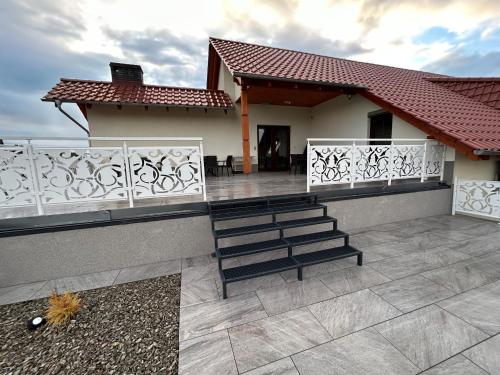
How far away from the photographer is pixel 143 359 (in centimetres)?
149

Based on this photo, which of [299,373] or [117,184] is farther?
[117,184]

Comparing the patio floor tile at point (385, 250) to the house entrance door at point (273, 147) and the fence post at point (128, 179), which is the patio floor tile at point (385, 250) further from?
the house entrance door at point (273, 147)

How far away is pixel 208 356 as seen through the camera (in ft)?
4.88

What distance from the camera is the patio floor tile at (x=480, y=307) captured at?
1.70 m

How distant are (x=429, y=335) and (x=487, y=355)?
0.31 m

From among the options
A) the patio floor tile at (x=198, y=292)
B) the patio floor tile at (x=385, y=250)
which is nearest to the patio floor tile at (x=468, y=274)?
the patio floor tile at (x=385, y=250)

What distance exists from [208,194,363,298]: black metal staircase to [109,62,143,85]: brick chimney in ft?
24.1

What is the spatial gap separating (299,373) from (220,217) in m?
1.92

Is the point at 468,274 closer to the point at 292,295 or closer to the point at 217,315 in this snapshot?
the point at 292,295

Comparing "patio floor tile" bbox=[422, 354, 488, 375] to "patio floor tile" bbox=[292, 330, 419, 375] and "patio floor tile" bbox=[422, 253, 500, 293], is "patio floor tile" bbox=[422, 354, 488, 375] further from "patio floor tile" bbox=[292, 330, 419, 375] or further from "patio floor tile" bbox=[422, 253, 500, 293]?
"patio floor tile" bbox=[422, 253, 500, 293]

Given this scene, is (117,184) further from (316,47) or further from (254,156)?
(316,47)

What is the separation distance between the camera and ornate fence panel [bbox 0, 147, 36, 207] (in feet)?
8.23

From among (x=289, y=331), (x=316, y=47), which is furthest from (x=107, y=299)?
(x=316, y=47)

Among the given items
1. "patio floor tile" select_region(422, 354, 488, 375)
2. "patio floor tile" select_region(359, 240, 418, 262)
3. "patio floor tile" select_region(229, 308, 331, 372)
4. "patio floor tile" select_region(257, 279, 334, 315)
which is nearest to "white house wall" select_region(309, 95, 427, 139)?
"patio floor tile" select_region(359, 240, 418, 262)
